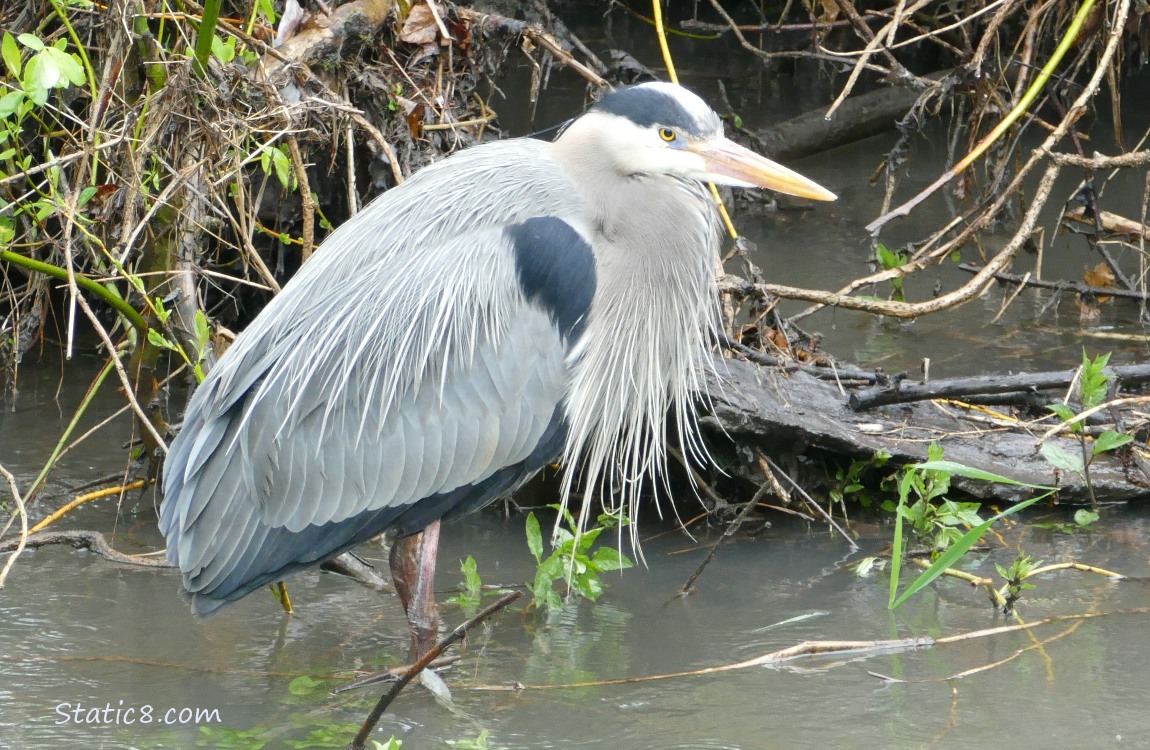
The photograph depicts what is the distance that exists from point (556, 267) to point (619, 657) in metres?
0.92

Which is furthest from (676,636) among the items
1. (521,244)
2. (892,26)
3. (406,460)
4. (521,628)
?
(892,26)

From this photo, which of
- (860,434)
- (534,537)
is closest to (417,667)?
(534,537)

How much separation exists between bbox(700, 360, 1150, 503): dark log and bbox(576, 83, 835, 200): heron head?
2.22 ft

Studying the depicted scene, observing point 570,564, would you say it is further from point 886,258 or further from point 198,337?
point 886,258

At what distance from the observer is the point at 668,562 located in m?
3.55

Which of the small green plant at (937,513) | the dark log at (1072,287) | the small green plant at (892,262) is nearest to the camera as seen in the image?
the small green plant at (937,513)

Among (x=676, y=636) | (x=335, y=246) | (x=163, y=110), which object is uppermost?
(x=163, y=110)

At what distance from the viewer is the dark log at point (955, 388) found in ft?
12.3

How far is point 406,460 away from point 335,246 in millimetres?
589

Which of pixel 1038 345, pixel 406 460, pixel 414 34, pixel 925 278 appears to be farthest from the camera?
pixel 925 278

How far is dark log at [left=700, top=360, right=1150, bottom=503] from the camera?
356 centimetres

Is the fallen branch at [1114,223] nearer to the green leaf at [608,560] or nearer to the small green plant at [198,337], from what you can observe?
the green leaf at [608,560]

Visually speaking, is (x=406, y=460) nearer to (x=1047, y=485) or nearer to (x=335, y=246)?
(x=335, y=246)

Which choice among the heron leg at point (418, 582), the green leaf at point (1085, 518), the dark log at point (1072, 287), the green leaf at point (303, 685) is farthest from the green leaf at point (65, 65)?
the dark log at point (1072, 287)
